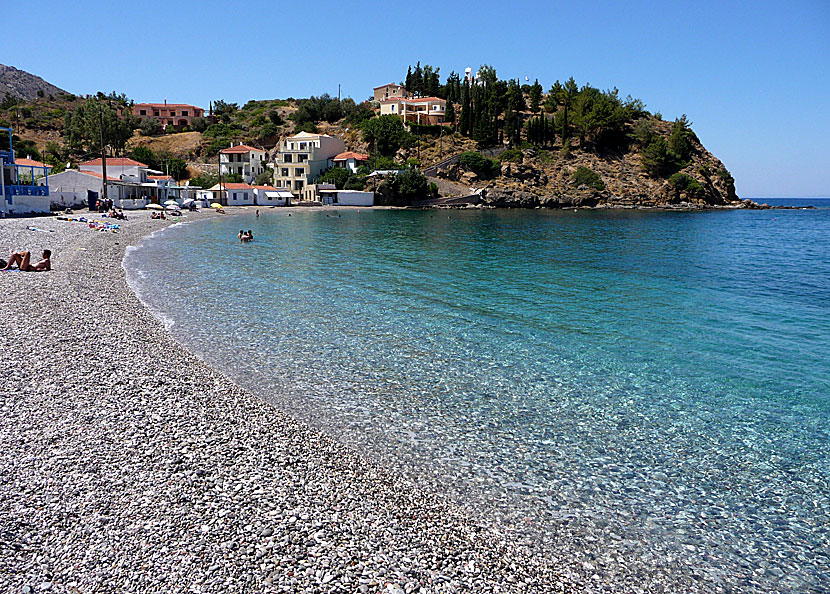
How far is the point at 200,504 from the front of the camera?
655 cm

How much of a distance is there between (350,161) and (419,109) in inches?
1202

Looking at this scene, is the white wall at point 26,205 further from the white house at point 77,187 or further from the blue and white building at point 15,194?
the white house at point 77,187

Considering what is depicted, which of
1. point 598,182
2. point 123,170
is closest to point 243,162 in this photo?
point 123,170

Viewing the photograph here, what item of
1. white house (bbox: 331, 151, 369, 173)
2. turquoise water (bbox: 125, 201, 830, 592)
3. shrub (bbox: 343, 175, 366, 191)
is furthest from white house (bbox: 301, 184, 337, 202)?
turquoise water (bbox: 125, 201, 830, 592)

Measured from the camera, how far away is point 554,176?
357ft

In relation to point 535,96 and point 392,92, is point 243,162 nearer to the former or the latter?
point 392,92

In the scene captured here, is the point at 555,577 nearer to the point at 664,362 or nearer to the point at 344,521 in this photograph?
the point at 344,521

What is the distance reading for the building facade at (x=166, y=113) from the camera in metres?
136

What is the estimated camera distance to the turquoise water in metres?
6.95

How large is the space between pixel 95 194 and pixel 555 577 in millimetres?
74963

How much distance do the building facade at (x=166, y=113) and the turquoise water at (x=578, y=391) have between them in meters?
123

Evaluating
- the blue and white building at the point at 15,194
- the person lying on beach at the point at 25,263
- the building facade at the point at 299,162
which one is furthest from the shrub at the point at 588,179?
the person lying on beach at the point at 25,263

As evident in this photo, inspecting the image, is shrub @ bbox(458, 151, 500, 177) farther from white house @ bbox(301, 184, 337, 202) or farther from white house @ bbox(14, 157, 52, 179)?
white house @ bbox(14, 157, 52, 179)

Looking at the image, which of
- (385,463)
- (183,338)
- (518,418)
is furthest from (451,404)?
(183,338)
